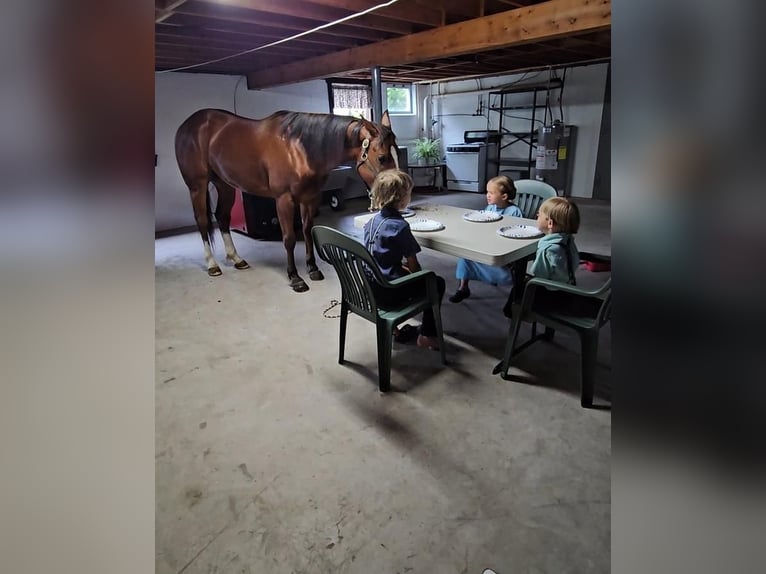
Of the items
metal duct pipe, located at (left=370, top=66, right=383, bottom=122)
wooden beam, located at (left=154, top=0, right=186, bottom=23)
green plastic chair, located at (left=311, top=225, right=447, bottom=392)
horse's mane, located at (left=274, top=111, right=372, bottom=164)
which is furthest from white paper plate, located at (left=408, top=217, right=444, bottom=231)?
metal duct pipe, located at (left=370, top=66, right=383, bottom=122)

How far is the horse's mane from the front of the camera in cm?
358

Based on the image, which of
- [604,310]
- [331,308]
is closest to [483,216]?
[604,310]

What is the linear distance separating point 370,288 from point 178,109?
519 centimetres

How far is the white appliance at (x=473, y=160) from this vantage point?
331 inches

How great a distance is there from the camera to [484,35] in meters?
3.59

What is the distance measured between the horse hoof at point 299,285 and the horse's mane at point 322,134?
96 centimetres

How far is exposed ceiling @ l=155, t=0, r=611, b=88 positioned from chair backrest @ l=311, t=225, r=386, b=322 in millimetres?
1633

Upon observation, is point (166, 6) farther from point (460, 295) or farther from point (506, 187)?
point (460, 295)

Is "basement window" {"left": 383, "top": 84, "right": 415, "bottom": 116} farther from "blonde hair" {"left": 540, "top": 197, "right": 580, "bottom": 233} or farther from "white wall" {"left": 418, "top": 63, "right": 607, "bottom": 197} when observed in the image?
"blonde hair" {"left": 540, "top": 197, "right": 580, "bottom": 233}
